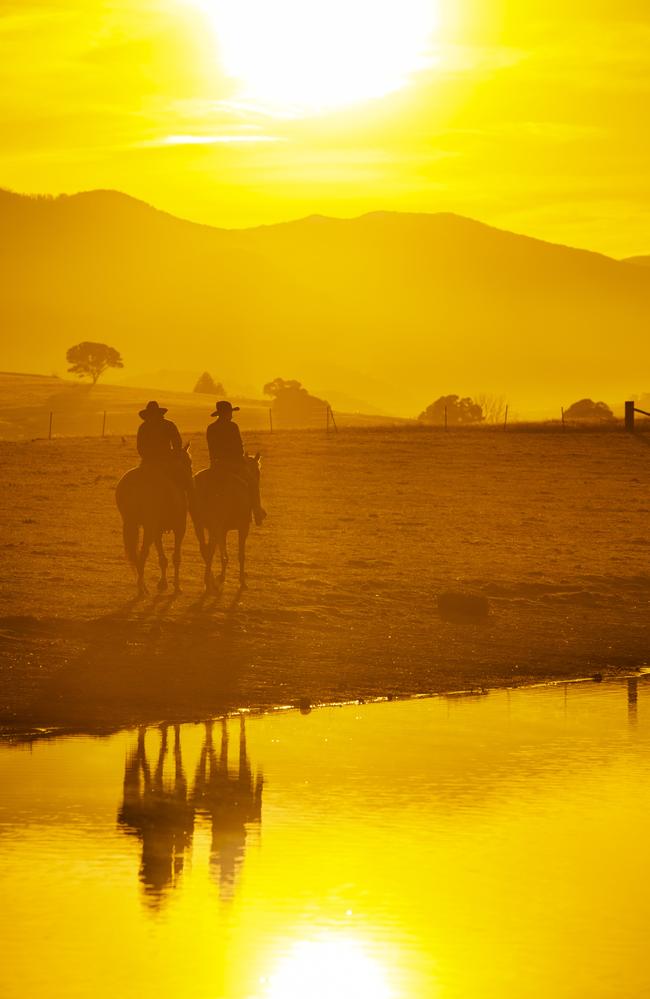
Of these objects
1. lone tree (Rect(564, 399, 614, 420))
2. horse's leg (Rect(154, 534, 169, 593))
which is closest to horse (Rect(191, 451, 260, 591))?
horse's leg (Rect(154, 534, 169, 593))

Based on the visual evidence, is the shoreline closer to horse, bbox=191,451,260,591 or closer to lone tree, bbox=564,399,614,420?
horse, bbox=191,451,260,591

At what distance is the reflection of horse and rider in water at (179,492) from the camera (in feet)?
84.6

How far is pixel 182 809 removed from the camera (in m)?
13.9

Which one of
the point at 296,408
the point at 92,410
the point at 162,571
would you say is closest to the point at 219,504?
the point at 162,571

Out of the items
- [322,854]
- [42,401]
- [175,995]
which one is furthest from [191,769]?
[42,401]

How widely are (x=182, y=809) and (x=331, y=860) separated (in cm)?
188

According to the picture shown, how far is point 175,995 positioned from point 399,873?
2.90 m

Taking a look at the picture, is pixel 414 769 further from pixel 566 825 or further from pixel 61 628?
pixel 61 628

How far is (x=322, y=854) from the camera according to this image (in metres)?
12.6

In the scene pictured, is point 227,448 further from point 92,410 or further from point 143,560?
point 92,410

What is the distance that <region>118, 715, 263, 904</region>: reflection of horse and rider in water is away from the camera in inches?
473

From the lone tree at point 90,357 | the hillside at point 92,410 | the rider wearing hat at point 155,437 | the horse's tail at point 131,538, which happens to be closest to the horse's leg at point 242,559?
the horse's tail at point 131,538

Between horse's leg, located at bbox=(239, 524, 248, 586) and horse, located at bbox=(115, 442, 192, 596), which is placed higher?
horse, located at bbox=(115, 442, 192, 596)

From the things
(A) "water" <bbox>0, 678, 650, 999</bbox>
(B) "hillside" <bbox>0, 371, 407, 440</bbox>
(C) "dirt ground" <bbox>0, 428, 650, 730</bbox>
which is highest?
(B) "hillside" <bbox>0, 371, 407, 440</bbox>
